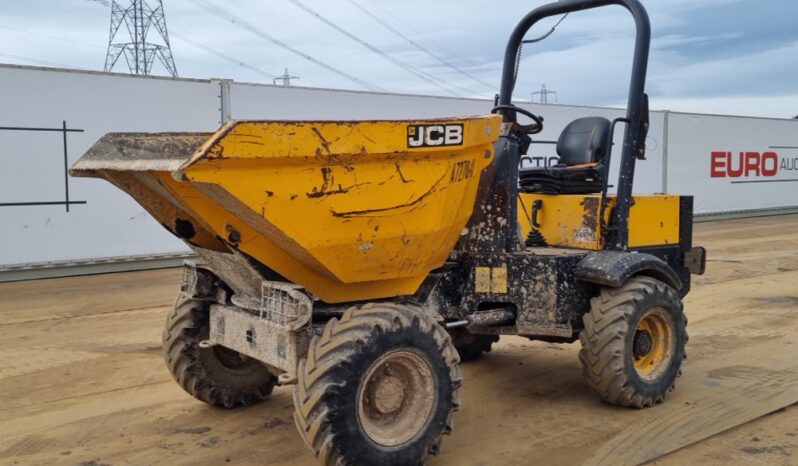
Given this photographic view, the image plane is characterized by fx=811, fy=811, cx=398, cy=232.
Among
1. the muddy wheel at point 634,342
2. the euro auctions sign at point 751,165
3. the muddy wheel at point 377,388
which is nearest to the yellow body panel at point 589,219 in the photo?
the muddy wheel at point 634,342

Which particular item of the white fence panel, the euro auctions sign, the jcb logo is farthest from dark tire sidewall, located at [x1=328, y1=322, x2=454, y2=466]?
the euro auctions sign

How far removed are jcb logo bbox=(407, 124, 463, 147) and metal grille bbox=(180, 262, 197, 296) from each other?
1675 mm

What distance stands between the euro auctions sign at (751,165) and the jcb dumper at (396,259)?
1596 cm

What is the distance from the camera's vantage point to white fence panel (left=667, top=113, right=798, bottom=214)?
790 inches

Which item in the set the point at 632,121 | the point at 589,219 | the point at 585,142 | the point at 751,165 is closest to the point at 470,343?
the point at 589,219

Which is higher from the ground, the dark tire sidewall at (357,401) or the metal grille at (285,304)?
→ the metal grille at (285,304)

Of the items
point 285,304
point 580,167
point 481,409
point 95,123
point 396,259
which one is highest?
point 95,123

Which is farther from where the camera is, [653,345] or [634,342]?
[653,345]

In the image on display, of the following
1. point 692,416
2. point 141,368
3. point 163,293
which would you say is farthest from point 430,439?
point 163,293

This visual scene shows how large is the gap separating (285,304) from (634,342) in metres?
2.54

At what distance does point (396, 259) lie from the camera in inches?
172

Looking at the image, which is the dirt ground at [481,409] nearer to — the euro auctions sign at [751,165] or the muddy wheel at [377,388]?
the muddy wheel at [377,388]

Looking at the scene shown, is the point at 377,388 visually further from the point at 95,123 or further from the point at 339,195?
the point at 95,123

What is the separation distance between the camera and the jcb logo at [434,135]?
4145 mm
